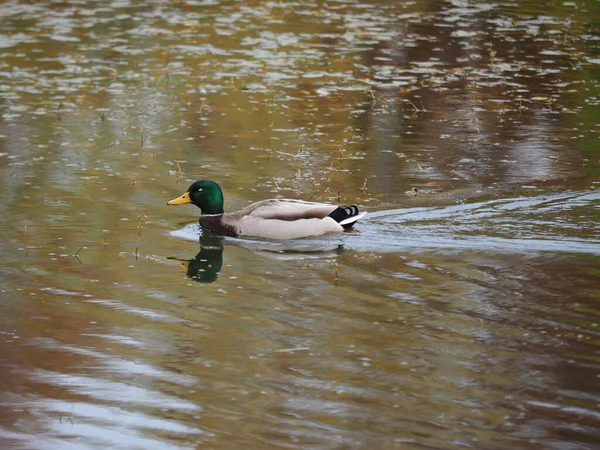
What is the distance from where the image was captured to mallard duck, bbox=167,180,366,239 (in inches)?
456

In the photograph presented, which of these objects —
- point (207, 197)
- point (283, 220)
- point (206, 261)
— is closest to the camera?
point (206, 261)

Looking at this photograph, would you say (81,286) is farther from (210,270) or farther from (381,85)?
(381,85)

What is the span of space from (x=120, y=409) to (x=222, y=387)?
0.65m

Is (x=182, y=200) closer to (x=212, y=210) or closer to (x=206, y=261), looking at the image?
(x=212, y=210)

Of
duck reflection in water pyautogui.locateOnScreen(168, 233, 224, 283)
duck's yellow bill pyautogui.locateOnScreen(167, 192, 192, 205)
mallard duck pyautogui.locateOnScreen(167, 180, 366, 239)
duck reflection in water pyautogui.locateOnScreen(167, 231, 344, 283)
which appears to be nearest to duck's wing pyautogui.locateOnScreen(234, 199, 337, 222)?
mallard duck pyautogui.locateOnScreen(167, 180, 366, 239)

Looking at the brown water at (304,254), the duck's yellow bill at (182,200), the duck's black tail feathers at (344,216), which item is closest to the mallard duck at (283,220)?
the duck's black tail feathers at (344,216)

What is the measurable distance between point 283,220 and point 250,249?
411mm

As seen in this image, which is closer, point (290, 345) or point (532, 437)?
point (532, 437)

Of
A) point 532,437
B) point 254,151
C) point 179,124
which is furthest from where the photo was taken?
point 179,124

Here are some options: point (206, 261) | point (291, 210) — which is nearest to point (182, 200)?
point (291, 210)

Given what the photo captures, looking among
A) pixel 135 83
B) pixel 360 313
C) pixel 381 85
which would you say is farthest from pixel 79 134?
pixel 360 313

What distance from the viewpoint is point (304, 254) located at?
11.3 m

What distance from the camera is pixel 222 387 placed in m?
7.61

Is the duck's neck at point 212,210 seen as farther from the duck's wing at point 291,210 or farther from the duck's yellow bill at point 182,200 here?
the duck's wing at point 291,210
